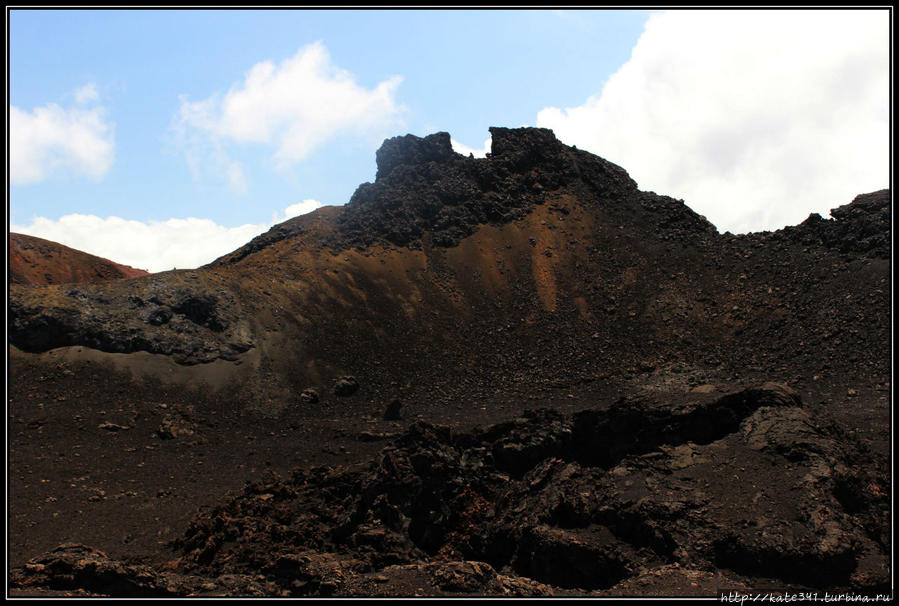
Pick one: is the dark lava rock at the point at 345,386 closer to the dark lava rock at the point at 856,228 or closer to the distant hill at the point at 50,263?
the dark lava rock at the point at 856,228

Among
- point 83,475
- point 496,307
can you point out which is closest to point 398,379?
point 496,307

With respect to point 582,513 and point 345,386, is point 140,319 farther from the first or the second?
point 582,513

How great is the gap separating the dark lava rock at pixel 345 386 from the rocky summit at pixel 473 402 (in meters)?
0.09

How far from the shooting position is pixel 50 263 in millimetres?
60188

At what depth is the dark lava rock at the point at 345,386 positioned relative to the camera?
3419cm

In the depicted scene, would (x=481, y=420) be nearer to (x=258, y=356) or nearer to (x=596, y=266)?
(x=258, y=356)

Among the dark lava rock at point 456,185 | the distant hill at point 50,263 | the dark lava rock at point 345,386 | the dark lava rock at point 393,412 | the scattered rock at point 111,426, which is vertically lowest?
the scattered rock at point 111,426

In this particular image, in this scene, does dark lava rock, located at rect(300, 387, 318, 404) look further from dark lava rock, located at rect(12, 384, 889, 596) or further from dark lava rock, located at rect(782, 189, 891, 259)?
dark lava rock, located at rect(782, 189, 891, 259)

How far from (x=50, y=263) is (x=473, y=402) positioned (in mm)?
49297

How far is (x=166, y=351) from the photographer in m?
32.9

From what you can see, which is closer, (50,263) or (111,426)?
(111,426)

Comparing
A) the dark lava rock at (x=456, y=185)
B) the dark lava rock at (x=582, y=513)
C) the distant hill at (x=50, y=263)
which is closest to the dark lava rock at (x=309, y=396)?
the dark lava rock at (x=582, y=513)

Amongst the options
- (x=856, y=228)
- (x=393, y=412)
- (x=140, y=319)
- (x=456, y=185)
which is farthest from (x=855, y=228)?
(x=140, y=319)

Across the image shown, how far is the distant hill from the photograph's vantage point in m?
57.1
